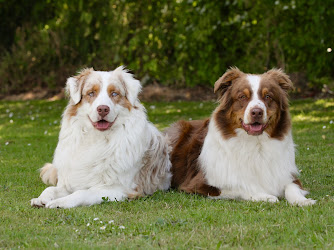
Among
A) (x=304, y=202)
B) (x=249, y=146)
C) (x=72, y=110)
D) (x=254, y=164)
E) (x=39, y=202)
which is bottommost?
(x=39, y=202)

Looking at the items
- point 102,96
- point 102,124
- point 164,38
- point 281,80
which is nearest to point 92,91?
point 102,96

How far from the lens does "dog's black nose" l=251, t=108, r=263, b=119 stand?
222 inches

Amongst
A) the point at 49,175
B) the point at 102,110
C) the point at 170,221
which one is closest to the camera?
the point at 170,221

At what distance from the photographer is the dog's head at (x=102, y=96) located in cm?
591

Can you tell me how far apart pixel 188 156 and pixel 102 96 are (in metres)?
1.57

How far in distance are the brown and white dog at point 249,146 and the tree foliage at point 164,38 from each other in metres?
9.36

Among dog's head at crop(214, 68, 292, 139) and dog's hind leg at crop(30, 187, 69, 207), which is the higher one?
dog's head at crop(214, 68, 292, 139)

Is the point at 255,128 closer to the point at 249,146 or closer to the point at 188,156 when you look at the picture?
the point at 249,146

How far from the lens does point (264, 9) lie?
51.6 ft

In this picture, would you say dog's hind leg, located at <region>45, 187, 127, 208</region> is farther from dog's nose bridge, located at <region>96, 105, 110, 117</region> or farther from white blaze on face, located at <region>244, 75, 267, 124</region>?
white blaze on face, located at <region>244, 75, 267, 124</region>

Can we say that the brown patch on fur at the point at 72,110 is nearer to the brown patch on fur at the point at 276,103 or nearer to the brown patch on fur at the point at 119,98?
the brown patch on fur at the point at 119,98

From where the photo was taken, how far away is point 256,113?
5.64m

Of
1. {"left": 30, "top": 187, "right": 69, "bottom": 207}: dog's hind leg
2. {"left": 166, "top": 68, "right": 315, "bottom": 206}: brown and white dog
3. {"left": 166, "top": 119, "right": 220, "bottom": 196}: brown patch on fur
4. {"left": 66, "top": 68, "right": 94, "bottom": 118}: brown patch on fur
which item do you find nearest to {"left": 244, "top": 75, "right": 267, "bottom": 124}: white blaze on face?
{"left": 166, "top": 68, "right": 315, "bottom": 206}: brown and white dog

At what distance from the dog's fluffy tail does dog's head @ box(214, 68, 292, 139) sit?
2.27 meters
